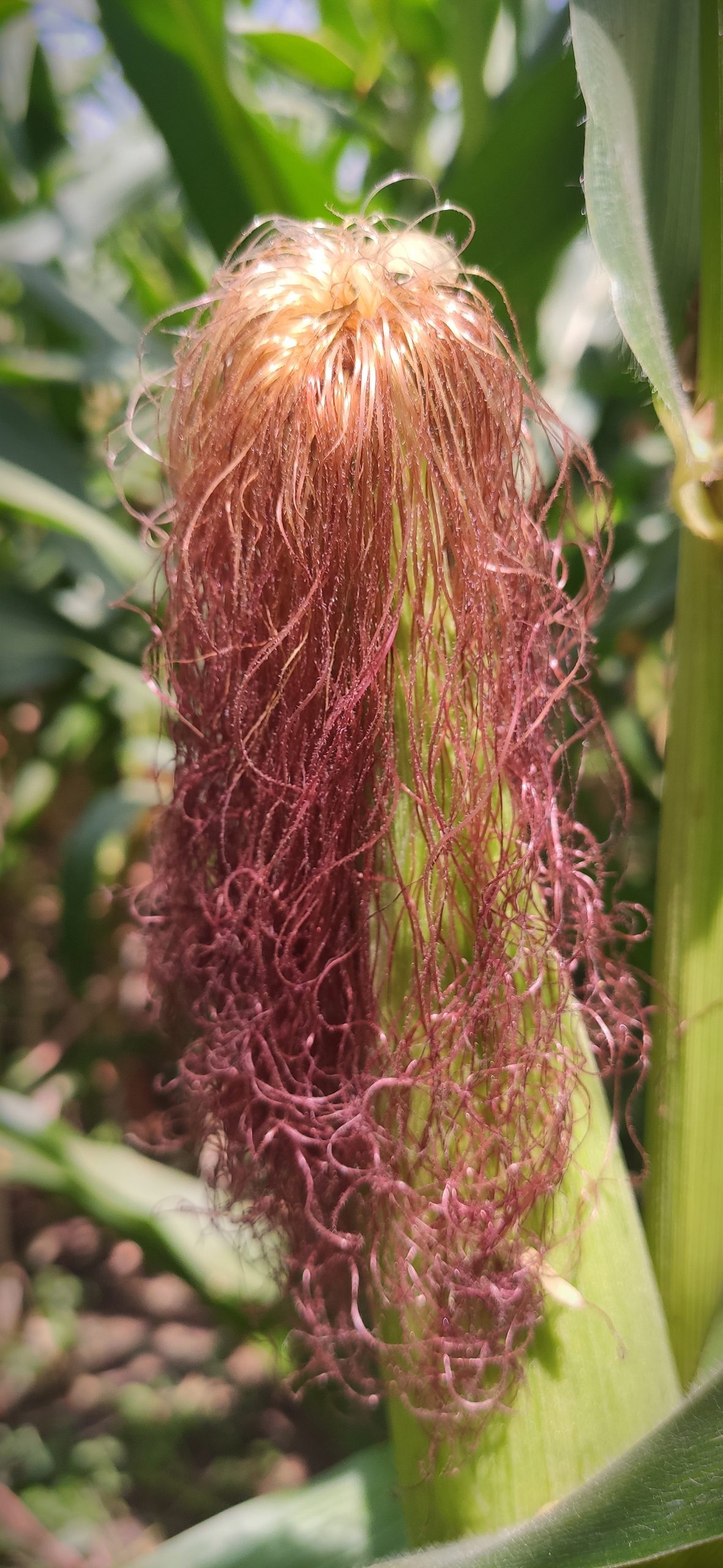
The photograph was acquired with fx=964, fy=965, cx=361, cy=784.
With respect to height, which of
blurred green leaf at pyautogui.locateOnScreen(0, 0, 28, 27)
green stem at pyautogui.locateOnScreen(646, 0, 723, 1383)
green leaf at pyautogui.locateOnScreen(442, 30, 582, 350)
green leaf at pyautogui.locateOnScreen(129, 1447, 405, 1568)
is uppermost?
blurred green leaf at pyautogui.locateOnScreen(0, 0, 28, 27)

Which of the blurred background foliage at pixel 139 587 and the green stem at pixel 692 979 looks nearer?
the green stem at pixel 692 979

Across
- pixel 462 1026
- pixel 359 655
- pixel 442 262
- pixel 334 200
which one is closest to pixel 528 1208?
pixel 462 1026

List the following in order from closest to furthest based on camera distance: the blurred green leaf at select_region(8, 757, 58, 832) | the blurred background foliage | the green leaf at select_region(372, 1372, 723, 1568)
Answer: the green leaf at select_region(372, 1372, 723, 1568)
the blurred background foliage
the blurred green leaf at select_region(8, 757, 58, 832)

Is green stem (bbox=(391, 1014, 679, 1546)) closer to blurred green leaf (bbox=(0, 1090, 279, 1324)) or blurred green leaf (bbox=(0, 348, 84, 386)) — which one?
blurred green leaf (bbox=(0, 1090, 279, 1324))

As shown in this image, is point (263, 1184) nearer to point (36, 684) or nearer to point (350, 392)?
point (350, 392)

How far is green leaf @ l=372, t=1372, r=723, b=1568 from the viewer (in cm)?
27

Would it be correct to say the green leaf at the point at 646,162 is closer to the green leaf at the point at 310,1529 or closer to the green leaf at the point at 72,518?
the green leaf at the point at 72,518

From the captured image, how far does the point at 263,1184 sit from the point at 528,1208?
0.49 ft

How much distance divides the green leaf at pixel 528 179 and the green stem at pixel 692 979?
0.83 ft

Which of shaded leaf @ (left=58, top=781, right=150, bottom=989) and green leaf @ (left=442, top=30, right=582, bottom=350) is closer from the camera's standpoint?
green leaf @ (left=442, top=30, right=582, bottom=350)

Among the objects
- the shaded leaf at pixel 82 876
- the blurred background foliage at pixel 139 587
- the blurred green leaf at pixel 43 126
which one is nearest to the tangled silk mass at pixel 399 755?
the blurred background foliage at pixel 139 587

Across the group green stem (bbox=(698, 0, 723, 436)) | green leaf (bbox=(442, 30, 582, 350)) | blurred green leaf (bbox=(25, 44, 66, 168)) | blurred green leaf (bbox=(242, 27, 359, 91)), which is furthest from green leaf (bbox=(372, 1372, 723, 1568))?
blurred green leaf (bbox=(25, 44, 66, 168))

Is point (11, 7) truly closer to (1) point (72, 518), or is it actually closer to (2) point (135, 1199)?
(1) point (72, 518)

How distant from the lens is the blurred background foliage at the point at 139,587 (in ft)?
1.94
